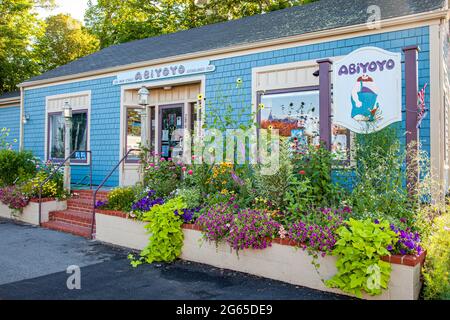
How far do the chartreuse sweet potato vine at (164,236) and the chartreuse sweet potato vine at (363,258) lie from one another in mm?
2321

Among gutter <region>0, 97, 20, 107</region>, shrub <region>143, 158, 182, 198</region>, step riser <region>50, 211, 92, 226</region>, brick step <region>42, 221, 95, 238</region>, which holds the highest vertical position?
gutter <region>0, 97, 20, 107</region>

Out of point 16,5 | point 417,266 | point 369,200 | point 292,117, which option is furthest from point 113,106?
point 16,5

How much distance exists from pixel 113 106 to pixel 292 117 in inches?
214

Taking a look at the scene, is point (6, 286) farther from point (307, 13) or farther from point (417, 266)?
point (307, 13)

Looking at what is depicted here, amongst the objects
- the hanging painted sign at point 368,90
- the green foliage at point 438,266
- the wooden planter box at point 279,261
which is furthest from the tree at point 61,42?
the green foliage at point 438,266

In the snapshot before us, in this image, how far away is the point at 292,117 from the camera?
8.23 meters

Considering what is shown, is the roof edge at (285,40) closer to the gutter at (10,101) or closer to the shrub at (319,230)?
the gutter at (10,101)

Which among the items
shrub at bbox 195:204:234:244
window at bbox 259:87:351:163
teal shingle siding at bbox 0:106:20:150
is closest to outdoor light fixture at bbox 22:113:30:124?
teal shingle siding at bbox 0:106:20:150

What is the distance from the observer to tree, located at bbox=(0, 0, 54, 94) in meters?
21.0

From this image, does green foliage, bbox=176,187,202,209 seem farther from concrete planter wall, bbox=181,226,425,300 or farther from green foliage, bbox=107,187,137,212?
green foliage, bbox=107,187,137,212

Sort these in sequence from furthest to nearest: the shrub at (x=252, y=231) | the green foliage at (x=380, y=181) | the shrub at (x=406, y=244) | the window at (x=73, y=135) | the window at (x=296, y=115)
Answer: the window at (x=73, y=135)
the window at (x=296, y=115)
the shrub at (x=252, y=231)
the green foliage at (x=380, y=181)
the shrub at (x=406, y=244)

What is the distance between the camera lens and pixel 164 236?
560 cm

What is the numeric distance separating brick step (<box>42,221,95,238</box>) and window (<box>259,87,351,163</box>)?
4.13 meters

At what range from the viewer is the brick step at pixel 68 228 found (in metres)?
7.51
